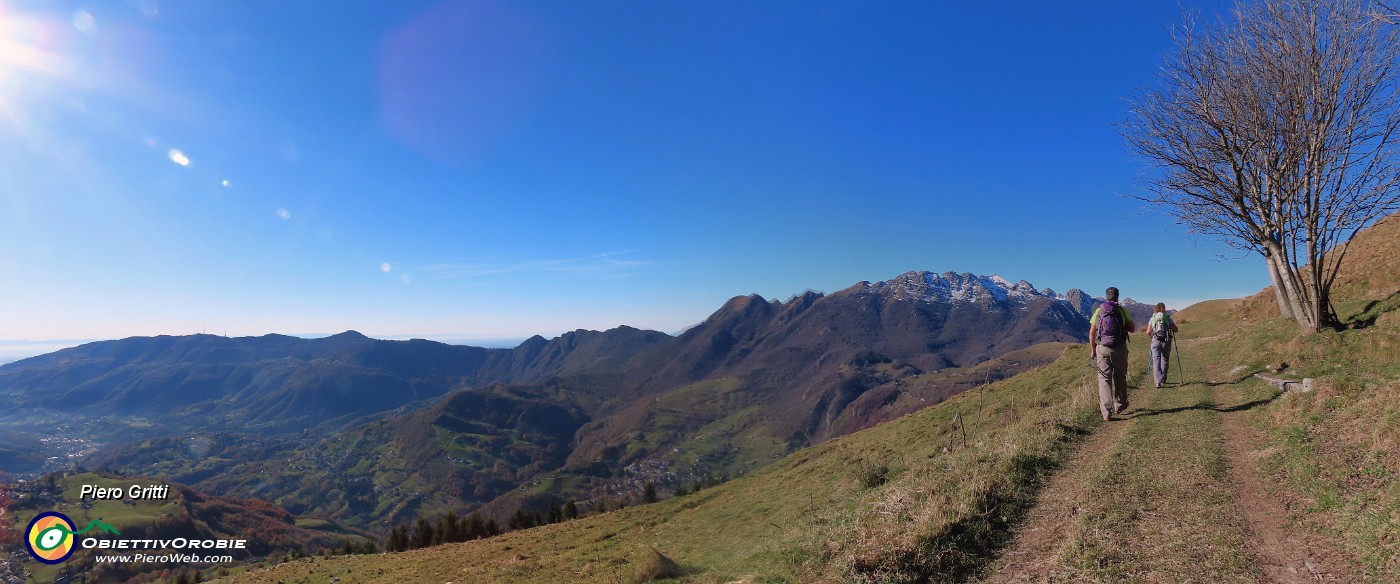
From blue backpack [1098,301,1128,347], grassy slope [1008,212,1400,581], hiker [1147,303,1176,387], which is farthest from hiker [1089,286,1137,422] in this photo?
hiker [1147,303,1176,387]

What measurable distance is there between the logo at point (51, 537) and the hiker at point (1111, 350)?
51.6 meters

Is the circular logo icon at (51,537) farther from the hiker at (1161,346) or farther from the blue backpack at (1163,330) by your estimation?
the blue backpack at (1163,330)

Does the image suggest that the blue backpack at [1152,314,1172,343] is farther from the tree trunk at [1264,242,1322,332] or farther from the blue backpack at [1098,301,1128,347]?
the blue backpack at [1098,301,1128,347]

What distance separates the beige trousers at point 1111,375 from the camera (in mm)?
13758

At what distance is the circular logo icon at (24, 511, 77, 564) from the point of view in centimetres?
3036

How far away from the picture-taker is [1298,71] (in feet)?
63.1

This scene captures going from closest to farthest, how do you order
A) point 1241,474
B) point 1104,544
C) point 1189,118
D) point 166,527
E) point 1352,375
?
1. point 1104,544
2. point 1241,474
3. point 1352,375
4. point 1189,118
5. point 166,527

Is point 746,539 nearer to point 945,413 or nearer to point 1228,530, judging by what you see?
point 1228,530

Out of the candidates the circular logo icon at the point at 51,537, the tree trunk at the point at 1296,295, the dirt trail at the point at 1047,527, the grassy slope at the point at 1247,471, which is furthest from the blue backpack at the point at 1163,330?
the circular logo icon at the point at 51,537

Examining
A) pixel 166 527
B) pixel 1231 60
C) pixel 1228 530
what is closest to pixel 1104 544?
pixel 1228 530

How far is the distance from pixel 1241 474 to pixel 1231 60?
20.5 metres

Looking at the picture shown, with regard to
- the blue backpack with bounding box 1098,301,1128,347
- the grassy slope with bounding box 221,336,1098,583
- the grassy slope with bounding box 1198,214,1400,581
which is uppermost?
Answer: the blue backpack with bounding box 1098,301,1128,347

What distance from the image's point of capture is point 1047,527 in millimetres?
7434

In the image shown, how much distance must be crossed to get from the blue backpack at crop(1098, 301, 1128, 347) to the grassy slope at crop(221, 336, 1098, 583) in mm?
2089
